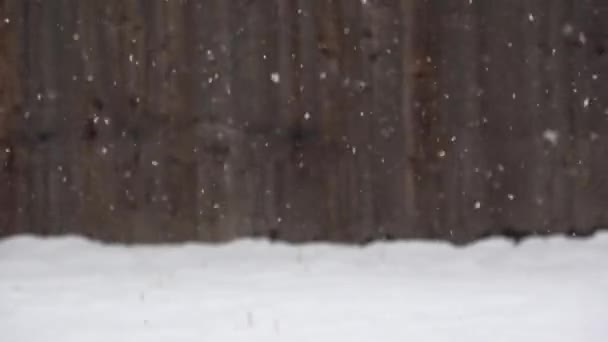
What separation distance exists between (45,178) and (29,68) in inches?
30.5

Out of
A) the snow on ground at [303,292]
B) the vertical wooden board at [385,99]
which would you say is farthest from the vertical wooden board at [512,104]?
the vertical wooden board at [385,99]

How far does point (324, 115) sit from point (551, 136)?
1.55m

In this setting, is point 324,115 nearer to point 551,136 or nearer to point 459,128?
point 459,128

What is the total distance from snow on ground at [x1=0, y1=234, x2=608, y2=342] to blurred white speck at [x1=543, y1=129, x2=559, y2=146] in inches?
26.3

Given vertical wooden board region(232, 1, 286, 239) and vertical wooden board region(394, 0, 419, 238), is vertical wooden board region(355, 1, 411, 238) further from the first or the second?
vertical wooden board region(232, 1, 286, 239)

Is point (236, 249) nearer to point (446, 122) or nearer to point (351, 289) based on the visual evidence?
point (351, 289)

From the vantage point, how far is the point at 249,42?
6.45 meters

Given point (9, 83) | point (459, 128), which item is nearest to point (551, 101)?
point (459, 128)

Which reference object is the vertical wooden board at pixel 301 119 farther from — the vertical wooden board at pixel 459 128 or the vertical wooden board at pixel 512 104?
the vertical wooden board at pixel 512 104

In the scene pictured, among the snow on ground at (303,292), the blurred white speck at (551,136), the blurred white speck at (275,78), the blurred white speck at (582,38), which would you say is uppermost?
the blurred white speck at (582,38)

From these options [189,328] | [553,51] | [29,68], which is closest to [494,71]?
[553,51]

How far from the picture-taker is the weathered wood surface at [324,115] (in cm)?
641

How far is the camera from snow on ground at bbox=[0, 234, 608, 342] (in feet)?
16.1

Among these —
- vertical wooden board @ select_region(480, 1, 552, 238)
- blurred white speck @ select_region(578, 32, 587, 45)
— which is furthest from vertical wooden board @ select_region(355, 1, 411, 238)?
blurred white speck @ select_region(578, 32, 587, 45)
